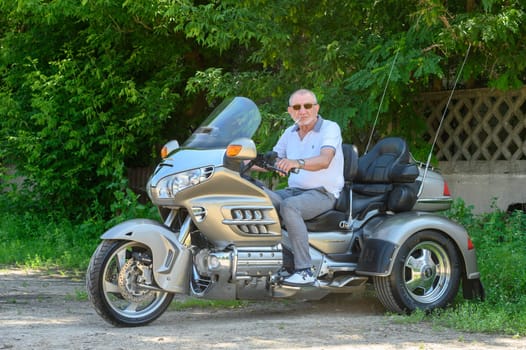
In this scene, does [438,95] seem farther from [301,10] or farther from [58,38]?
[58,38]

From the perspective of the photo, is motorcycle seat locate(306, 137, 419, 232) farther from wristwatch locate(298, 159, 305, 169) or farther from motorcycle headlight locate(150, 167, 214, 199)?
motorcycle headlight locate(150, 167, 214, 199)

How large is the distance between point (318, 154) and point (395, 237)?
87 centimetres

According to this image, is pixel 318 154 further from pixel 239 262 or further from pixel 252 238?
pixel 239 262

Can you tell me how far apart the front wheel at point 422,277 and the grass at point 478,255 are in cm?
14

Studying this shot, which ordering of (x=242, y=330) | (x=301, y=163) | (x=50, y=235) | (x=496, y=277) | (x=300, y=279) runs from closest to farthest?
(x=242, y=330) < (x=301, y=163) < (x=300, y=279) < (x=496, y=277) < (x=50, y=235)

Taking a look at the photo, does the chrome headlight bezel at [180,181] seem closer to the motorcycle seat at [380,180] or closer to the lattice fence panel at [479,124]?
the motorcycle seat at [380,180]

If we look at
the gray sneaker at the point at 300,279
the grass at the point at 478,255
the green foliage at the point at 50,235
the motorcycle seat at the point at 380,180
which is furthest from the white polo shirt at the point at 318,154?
the green foliage at the point at 50,235

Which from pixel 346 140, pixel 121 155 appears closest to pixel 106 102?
pixel 121 155

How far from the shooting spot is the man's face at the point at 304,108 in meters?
7.72

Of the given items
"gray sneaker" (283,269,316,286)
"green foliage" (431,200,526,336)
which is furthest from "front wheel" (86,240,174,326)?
"green foliage" (431,200,526,336)

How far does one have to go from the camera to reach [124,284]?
696cm

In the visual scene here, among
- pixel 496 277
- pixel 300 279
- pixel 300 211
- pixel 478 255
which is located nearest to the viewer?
pixel 300 279

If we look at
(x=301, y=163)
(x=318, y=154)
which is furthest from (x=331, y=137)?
(x=301, y=163)

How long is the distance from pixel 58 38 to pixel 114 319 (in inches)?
376
